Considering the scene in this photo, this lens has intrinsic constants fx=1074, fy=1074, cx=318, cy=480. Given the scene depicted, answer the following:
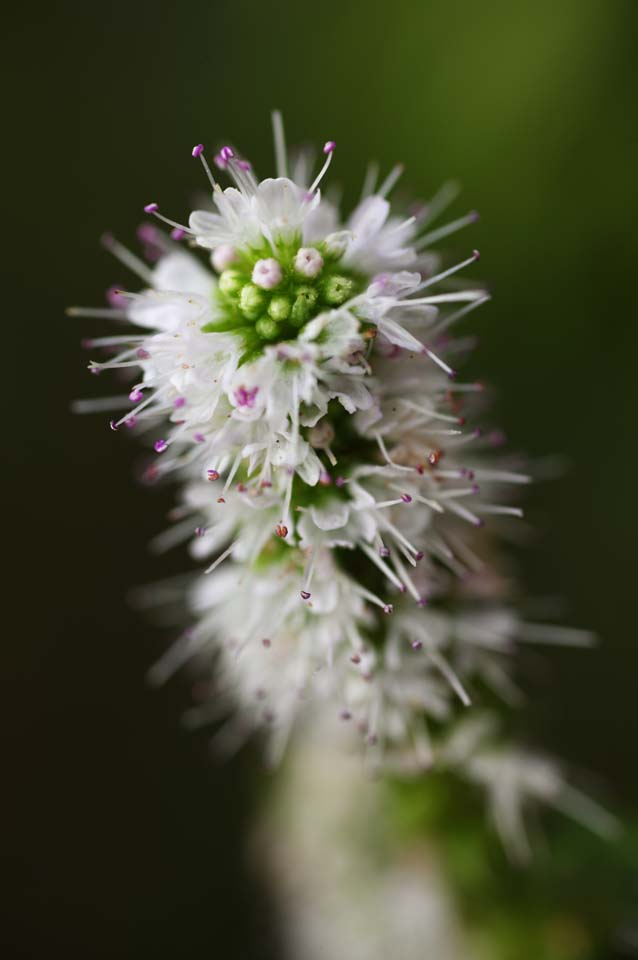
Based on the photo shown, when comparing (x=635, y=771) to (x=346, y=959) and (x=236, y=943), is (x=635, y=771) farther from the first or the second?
(x=236, y=943)

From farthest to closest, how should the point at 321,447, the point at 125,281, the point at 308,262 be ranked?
the point at 125,281
the point at 321,447
the point at 308,262

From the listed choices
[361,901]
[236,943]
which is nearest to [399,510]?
[361,901]

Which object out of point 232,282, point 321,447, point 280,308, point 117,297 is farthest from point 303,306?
point 117,297

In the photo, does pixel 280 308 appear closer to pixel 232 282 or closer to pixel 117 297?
pixel 232 282

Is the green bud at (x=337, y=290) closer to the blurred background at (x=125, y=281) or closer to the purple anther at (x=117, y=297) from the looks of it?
the purple anther at (x=117, y=297)

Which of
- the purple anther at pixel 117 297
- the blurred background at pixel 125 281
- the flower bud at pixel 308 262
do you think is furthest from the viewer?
the blurred background at pixel 125 281

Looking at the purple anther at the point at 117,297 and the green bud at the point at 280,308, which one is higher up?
the purple anther at the point at 117,297

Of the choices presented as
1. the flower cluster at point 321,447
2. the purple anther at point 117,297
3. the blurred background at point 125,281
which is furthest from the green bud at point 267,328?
the blurred background at point 125,281
